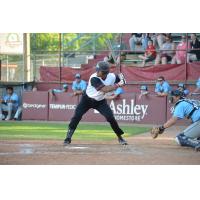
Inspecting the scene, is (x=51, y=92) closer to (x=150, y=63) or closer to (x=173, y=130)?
(x=150, y=63)

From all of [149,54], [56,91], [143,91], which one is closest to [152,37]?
[149,54]

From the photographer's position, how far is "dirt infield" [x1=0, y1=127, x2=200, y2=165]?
966cm

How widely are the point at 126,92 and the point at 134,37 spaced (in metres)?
2.92

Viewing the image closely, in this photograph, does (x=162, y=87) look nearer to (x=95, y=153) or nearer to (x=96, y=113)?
(x=96, y=113)

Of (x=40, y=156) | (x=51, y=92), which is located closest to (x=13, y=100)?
(x=51, y=92)

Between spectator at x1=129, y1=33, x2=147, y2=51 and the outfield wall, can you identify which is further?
spectator at x1=129, y1=33, x2=147, y2=51

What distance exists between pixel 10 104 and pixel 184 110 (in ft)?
38.5

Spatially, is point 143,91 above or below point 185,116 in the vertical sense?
below

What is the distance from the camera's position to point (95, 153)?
418 inches

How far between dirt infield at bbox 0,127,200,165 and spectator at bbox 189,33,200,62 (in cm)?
854

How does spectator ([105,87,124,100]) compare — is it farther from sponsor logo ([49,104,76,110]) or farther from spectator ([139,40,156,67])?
spectator ([139,40,156,67])

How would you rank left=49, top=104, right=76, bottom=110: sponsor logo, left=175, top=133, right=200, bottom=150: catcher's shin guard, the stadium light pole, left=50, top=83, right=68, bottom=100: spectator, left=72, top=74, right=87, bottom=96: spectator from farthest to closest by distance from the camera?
the stadium light pole → left=50, top=83, right=68, bottom=100: spectator → left=72, top=74, right=87, bottom=96: spectator → left=49, top=104, right=76, bottom=110: sponsor logo → left=175, top=133, right=200, bottom=150: catcher's shin guard

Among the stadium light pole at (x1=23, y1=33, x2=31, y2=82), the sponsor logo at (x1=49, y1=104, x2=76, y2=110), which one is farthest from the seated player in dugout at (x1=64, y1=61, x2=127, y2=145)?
the stadium light pole at (x1=23, y1=33, x2=31, y2=82)

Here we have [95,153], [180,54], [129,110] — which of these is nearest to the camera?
[95,153]
